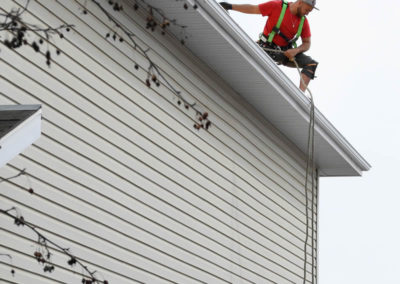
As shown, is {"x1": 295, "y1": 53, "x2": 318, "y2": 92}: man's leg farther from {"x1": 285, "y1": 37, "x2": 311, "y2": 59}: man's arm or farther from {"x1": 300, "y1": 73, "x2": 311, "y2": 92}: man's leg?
{"x1": 285, "y1": 37, "x2": 311, "y2": 59}: man's arm

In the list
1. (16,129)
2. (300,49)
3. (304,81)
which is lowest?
(16,129)

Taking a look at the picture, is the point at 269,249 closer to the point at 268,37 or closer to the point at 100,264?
the point at 268,37

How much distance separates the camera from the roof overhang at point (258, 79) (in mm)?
11031

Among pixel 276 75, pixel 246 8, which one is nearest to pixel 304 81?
pixel 246 8

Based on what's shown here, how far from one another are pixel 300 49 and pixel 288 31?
0.35 meters

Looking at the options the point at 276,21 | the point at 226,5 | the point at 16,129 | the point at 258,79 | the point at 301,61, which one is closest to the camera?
the point at 16,129

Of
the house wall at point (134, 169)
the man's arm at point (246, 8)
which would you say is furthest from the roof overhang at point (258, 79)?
the man's arm at point (246, 8)

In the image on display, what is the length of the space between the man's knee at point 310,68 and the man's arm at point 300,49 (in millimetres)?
233

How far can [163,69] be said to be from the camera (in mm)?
10984

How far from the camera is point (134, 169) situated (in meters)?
10.2

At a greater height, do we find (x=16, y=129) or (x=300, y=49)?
(x=300, y=49)

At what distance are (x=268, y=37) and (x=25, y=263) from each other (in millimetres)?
6815

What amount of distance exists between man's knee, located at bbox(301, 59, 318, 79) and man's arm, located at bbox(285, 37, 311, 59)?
233 millimetres

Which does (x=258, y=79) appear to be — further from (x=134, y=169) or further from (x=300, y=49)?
(x=134, y=169)
